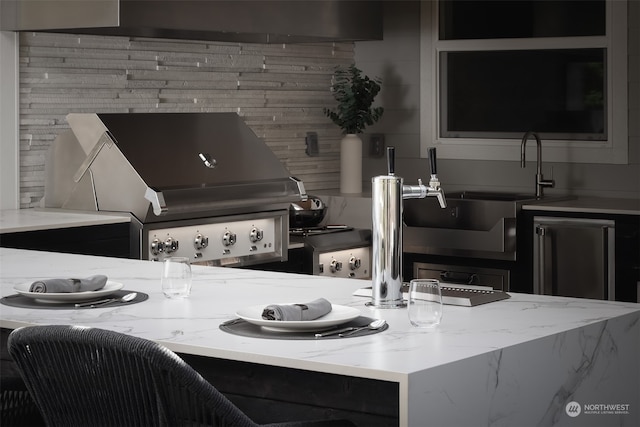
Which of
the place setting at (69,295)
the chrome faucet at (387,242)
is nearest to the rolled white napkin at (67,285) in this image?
the place setting at (69,295)

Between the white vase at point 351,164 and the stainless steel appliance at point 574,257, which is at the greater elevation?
the white vase at point 351,164

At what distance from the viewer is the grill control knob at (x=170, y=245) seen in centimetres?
423

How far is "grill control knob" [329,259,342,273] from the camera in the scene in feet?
16.1

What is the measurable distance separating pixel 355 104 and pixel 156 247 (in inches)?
77.1

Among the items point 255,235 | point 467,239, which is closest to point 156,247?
point 255,235

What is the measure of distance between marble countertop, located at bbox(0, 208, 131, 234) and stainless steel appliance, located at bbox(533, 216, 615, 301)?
6.36 ft

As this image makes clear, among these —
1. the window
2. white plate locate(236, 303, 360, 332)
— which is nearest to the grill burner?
the window

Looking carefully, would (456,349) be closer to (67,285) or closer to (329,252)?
(67,285)

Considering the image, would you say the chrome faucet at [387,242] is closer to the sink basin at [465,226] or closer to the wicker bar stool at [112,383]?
the wicker bar stool at [112,383]

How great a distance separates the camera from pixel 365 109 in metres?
5.85

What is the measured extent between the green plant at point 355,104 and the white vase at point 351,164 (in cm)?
7

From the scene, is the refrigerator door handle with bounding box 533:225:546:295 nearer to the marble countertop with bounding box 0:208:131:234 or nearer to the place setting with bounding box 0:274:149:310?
the marble countertop with bounding box 0:208:131:234

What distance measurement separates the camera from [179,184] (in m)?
4.30

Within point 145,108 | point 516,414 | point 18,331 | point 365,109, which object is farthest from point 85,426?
point 365,109
